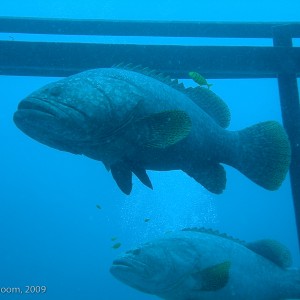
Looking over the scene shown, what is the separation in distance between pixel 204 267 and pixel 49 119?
2378 millimetres

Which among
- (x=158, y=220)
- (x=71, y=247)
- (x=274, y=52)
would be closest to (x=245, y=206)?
(x=158, y=220)

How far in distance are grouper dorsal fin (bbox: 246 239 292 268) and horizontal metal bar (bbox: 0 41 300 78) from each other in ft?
5.64

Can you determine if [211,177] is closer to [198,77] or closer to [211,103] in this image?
[211,103]

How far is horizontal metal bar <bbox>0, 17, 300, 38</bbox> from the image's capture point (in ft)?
17.7

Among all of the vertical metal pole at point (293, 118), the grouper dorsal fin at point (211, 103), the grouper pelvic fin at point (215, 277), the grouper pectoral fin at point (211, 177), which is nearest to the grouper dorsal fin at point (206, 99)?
the grouper dorsal fin at point (211, 103)

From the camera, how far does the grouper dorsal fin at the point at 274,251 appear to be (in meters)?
4.17

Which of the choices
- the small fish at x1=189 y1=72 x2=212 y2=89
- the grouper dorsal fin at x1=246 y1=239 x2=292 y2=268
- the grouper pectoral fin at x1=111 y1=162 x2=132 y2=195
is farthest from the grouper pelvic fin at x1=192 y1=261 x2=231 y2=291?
the small fish at x1=189 y1=72 x2=212 y2=89

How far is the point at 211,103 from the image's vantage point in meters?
2.96

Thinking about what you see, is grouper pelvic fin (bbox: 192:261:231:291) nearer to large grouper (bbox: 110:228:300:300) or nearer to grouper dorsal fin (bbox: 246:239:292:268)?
large grouper (bbox: 110:228:300:300)

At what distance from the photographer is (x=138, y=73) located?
2.62 metres

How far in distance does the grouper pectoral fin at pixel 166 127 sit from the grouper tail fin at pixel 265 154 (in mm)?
847

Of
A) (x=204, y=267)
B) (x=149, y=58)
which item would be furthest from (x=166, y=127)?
(x=204, y=267)

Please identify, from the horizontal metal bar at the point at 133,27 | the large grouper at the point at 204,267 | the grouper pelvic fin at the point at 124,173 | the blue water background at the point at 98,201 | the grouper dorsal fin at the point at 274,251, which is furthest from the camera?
the blue water background at the point at 98,201

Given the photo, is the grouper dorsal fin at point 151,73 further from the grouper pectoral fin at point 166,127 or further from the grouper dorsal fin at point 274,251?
the grouper dorsal fin at point 274,251
